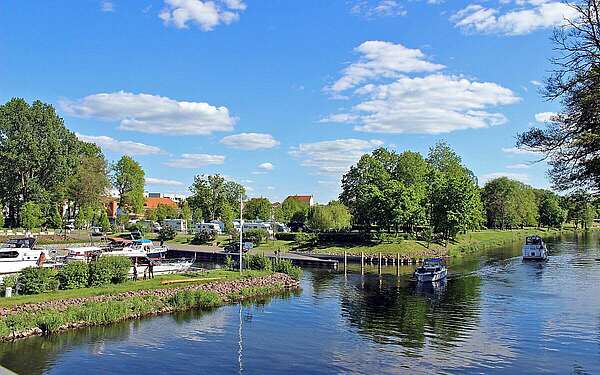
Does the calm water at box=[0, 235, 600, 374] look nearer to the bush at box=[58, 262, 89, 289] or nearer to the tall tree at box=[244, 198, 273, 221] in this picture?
the bush at box=[58, 262, 89, 289]

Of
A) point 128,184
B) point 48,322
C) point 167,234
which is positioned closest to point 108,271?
point 48,322

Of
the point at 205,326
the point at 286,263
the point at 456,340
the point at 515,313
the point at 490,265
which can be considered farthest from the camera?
the point at 490,265

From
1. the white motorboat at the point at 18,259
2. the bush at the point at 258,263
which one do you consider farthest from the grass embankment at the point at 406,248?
the white motorboat at the point at 18,259

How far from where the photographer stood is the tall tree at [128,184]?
381ft

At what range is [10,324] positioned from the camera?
2678cm

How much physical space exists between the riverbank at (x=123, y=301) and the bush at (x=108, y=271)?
0.96 meters

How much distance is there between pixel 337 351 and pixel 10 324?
51.6 ft

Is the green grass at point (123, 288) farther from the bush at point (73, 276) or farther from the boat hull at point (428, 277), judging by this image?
the boat hull at point (428, 277)

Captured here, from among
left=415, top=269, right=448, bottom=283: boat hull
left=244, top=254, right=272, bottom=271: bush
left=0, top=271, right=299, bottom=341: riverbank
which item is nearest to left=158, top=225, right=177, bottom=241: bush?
left=244, top=254, right=272, bottom=271: bush

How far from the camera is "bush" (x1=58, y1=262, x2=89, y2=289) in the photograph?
112 feet

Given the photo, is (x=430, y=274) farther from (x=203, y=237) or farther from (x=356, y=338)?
(x=203, y=237)

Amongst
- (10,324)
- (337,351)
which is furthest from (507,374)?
(10,324)

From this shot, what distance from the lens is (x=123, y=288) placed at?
35125 millimetres

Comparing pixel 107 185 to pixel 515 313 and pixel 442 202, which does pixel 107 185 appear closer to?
pixel 442 202
